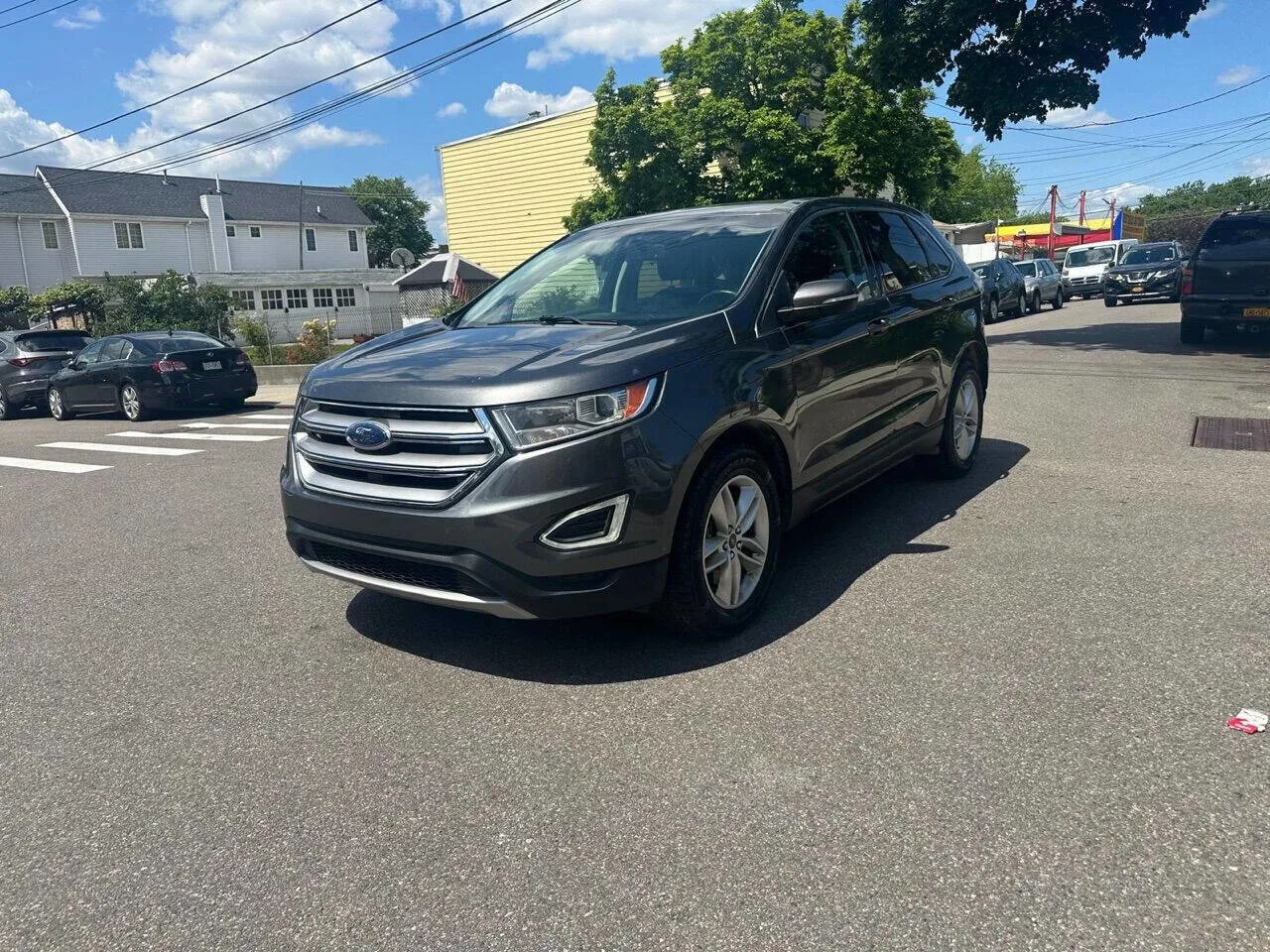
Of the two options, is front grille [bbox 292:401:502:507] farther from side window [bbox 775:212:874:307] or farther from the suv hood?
side window [bbox 775:212:874:307]

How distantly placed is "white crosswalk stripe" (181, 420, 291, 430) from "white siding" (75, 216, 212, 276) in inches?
1442

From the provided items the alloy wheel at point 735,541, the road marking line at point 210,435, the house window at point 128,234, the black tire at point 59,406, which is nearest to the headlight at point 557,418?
the alloy wheel at point 735,541

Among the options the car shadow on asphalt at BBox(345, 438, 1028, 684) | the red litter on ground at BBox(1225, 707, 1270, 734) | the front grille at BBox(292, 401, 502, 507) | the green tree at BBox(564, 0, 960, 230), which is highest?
the green tree at BBox(564, 0, 960, 230)

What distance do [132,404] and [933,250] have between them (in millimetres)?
12844

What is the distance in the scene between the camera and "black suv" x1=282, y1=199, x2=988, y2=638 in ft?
11.6

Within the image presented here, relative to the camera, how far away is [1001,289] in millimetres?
25688

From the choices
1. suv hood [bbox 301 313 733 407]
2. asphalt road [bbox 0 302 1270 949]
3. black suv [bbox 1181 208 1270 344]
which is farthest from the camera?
black suv [bbox 1181 208 1270 344]

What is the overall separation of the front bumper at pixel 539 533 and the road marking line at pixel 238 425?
32.5ft

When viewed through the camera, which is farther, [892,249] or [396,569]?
[892,249]

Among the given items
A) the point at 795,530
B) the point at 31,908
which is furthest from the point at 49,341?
the point at 31,908

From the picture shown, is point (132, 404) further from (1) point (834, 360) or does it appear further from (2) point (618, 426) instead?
(2) point (618, 426)

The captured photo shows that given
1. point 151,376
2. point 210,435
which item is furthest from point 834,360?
point 151,376

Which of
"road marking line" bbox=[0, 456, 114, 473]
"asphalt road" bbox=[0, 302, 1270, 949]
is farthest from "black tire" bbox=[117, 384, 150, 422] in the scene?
"asphalt road" bbox=[0, 302, 1270, 949]

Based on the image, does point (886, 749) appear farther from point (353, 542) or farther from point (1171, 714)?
point (353, 542)
